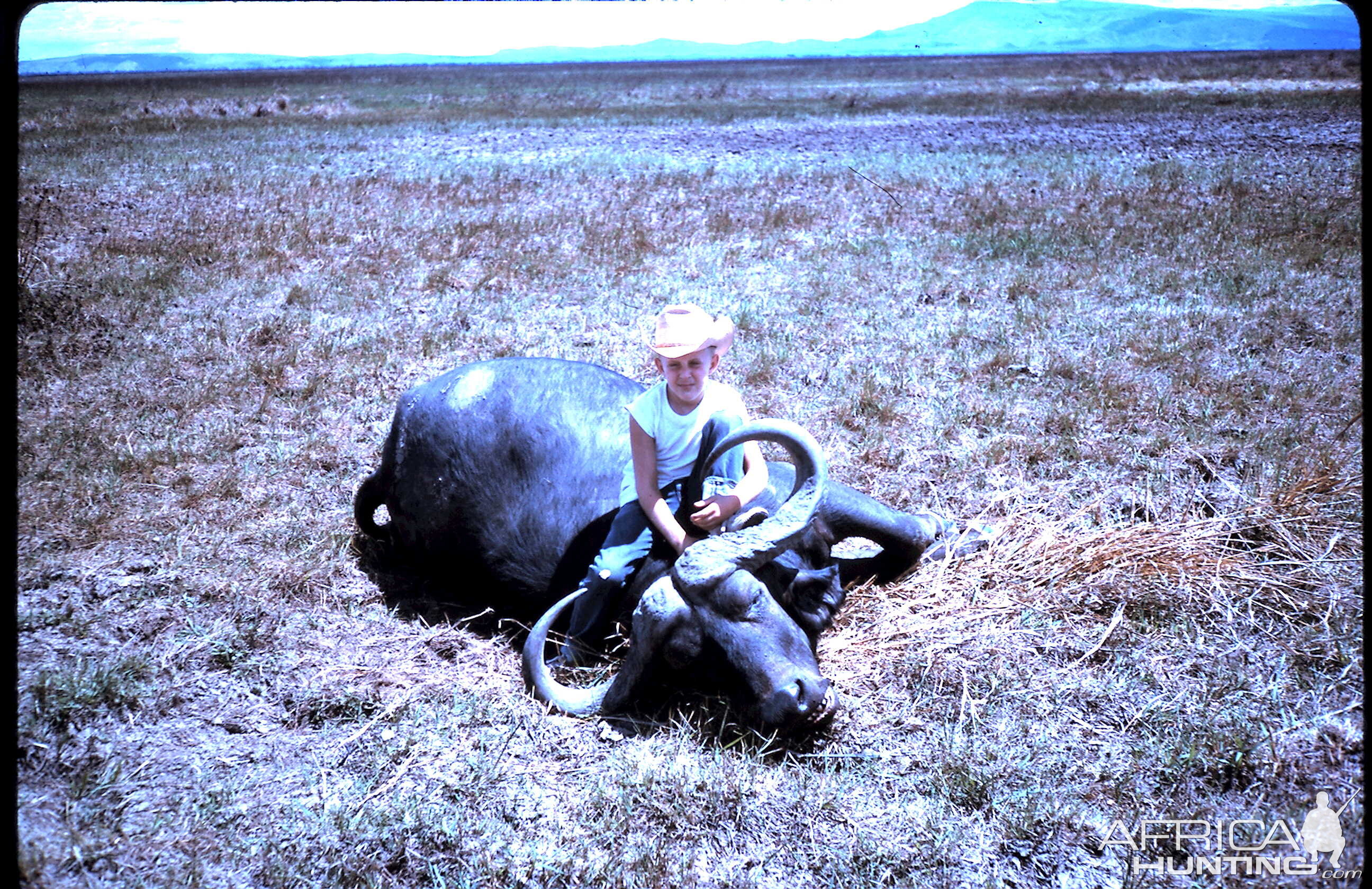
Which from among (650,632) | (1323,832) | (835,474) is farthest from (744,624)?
(835,474)

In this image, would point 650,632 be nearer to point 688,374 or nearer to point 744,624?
point 744,624

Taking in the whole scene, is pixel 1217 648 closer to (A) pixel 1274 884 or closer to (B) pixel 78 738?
(A) pixel 1274 884

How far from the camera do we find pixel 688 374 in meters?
3.71

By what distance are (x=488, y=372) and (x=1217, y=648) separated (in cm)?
339

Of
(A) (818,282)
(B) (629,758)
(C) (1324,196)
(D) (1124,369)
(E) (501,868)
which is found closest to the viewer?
(E) (501,868)

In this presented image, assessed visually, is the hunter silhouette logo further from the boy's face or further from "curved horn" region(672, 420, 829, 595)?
the boy's face

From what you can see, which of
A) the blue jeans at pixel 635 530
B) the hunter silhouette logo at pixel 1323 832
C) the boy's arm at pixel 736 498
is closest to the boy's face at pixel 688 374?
the blue jeans at pixel 635 530

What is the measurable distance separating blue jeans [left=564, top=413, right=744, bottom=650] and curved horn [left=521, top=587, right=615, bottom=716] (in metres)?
0.15

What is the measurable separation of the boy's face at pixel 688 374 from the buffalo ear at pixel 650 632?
2.31 ft

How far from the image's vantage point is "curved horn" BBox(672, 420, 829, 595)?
11.3 ft

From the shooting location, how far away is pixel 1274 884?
280 centimetres

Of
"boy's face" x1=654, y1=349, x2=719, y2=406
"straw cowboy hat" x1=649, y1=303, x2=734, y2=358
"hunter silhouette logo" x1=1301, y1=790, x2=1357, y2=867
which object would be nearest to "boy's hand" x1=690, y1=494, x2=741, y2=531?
"boy's face" x1=654, y1=349, x2=719, y2=406

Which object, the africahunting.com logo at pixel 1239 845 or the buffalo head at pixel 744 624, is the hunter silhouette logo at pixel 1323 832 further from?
the buffalo head at pixel 744 624

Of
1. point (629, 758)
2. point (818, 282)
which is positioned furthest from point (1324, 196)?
point (629, 758)
